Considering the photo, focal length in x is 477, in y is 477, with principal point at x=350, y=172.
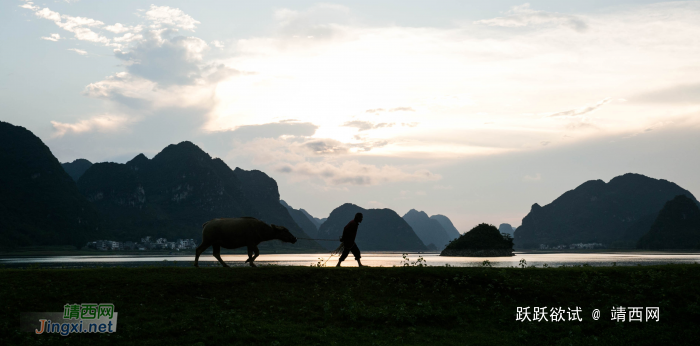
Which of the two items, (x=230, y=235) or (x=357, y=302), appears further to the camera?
(x=230, y=235)

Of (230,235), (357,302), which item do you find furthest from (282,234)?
(357,302)

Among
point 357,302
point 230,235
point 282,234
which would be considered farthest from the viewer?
point 282,234

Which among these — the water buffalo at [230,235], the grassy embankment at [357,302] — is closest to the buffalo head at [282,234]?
the water buffalo at [230,235]

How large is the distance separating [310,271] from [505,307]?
27.2ft

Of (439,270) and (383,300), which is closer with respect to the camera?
(383,300)

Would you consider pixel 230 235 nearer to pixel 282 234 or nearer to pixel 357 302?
pixel 282 234

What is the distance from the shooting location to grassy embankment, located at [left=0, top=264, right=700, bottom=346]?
15.0 metres

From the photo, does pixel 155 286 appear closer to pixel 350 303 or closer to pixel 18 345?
pixel 18 345

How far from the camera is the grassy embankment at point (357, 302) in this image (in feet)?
49.3

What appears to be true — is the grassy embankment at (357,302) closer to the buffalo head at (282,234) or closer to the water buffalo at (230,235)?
the water buffalo at (230,235)

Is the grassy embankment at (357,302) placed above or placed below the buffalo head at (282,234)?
below

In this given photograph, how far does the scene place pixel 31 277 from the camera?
1833 centimetres

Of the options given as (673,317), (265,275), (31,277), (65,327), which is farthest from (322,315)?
(673,317)

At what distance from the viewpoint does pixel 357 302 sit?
1803 cm
